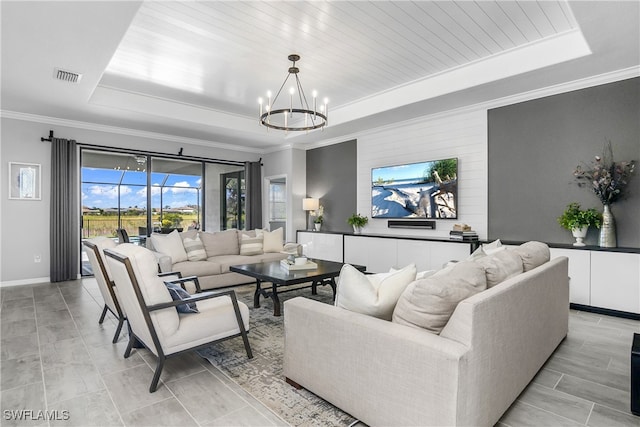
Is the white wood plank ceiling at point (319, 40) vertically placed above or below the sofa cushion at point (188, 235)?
above

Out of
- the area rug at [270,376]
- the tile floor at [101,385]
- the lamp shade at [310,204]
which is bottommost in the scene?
the tile floor at [101,385]

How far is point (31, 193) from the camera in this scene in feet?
18.5

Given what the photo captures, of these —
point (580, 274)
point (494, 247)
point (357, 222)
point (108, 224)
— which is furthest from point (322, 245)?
point (580, 274)

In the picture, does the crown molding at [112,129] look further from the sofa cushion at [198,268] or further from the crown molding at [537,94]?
the crown molding at [537,94]

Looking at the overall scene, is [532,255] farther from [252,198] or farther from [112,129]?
[112,129]

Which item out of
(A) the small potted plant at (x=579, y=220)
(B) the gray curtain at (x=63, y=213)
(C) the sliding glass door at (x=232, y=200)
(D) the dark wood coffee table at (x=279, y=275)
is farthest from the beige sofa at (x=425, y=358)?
(C) the sliding glass door at (x=232, y=200)

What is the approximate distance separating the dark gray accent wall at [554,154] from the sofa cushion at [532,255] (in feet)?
6.46

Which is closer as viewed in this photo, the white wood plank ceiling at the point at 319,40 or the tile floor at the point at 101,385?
the tile floor at the point at 101,385

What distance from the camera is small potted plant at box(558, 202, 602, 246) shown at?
3986 millimetres

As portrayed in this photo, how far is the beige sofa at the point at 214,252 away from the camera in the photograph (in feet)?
15.6

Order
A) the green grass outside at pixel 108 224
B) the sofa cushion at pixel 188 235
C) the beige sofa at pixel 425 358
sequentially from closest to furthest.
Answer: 1. the beige sofa at pixel 425 358
2. the sofa cushion at pixel 188 235
3. the green grass outside at pixel 108 224

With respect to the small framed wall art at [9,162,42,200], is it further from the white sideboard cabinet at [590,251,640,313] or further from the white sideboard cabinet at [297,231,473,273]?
the white sideboard cabinet at [590,251,640,313]

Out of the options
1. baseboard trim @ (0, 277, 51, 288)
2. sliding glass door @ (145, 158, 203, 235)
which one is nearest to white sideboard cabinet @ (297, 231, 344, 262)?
sliding glass door @ (145, 158, 203, 235)

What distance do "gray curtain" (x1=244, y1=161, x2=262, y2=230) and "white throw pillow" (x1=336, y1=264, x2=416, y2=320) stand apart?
6.54m
